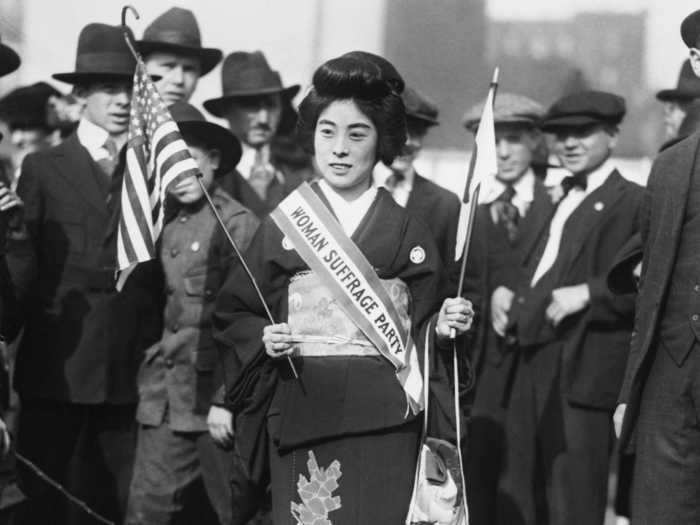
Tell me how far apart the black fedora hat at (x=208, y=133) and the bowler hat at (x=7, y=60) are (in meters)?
0.93

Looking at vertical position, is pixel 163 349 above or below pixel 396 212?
below

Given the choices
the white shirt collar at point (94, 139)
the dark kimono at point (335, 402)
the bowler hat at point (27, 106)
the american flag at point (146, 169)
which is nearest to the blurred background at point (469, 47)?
the bowler hat at point (27, 106)

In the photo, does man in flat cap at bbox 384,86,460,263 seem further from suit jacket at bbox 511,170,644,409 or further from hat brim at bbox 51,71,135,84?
hat brim at bbox 51,71,135,84

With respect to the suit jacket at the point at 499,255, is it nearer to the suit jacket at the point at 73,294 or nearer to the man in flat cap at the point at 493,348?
the man in flat cap at the point at 493,348

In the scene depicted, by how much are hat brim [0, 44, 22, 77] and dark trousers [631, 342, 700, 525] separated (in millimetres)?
3087

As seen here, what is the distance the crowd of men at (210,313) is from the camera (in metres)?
5.80

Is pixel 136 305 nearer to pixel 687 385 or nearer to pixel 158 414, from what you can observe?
pixel 158 414

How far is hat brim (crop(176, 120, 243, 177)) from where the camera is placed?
7230 millimetres

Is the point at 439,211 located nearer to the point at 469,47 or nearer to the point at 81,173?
the point at 81,173

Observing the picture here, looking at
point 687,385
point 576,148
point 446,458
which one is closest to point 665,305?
point 687,385

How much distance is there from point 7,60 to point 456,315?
8.02 ft

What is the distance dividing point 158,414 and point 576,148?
2.78 metres

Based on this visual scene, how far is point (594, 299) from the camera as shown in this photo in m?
7.46

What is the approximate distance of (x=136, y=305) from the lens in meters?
7.20
